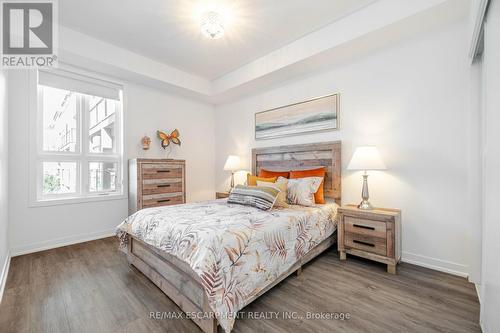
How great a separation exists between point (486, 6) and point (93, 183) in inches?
182

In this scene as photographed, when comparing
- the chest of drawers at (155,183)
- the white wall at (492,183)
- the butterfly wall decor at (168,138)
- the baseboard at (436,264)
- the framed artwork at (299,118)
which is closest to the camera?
the white wall at (492,183)

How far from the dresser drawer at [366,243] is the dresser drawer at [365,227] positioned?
34 millimetres

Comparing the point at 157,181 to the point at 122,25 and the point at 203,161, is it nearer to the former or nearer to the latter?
the point at 203,161

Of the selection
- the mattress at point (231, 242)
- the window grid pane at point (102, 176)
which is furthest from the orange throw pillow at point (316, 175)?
the window grid pane at point (102, 176)

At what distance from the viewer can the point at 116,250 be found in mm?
2791

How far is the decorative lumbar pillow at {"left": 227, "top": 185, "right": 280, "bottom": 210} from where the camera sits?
2373 mm

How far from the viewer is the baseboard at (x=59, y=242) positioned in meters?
2.67

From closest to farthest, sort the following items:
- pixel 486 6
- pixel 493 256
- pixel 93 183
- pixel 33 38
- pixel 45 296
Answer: pixel 493 256, pixel 486 6, pixel 45 296, pixel 33 38, pixel 93 183

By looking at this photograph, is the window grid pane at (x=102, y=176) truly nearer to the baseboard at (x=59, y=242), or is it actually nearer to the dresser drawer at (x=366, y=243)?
the baseboard at (x=59, y=242)

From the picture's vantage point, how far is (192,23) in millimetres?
2582

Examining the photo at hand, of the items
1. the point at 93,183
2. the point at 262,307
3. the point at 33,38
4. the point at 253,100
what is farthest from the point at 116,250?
the point at 253,100

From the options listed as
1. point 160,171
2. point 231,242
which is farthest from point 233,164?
point 231,242

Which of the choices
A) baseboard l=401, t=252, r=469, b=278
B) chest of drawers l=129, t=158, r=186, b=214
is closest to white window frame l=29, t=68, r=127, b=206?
chest of drawers l=129, t=158, r=186, b=214

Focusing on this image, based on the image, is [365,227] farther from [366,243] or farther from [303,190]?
[303,190]
